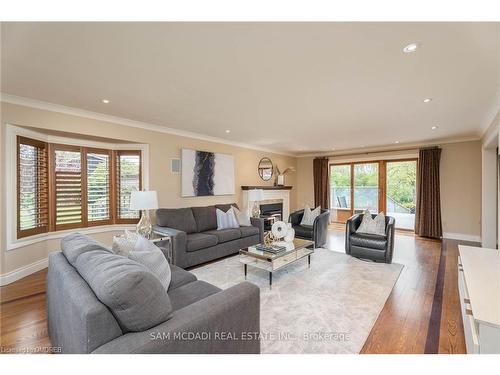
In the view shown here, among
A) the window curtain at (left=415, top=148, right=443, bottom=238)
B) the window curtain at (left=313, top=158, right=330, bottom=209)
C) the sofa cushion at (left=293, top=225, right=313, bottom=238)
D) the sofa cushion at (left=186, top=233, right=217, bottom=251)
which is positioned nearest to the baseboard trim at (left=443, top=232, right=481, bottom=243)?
the window curtain at (left=415, top=148, right=443, bottom=238)

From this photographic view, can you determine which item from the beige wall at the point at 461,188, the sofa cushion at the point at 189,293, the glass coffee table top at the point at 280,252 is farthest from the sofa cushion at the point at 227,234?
→ the beige wall at the point at 461,188

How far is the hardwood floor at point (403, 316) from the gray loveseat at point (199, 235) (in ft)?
5.07

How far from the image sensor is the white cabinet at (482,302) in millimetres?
1191

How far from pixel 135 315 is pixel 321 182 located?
23.0ft

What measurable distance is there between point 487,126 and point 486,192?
1.38 m

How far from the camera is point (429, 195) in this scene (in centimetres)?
554

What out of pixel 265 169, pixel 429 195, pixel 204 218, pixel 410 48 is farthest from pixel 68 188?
pixel 429 195

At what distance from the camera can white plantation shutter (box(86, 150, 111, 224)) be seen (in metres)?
3.88

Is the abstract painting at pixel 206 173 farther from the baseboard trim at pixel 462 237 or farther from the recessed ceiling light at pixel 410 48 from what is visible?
the baseboard trim at pixel 462 237

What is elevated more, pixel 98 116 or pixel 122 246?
pixel 98 116

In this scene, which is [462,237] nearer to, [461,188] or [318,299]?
[461,188]

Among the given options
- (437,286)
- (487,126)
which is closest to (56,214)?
(437,286)

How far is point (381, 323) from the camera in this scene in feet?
6.84

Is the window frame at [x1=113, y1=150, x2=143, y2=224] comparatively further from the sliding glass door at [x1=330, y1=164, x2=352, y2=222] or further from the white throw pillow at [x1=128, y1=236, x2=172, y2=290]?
the sliding glass door at [x1=330, y1=164, x2=352, y2=222]
